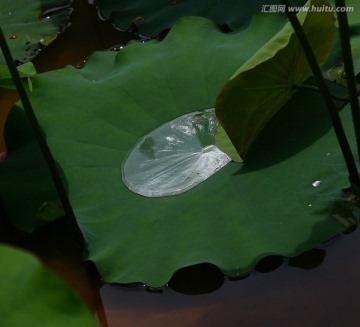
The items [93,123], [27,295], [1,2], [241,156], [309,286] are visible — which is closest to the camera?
[27,295]

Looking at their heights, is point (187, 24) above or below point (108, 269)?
above

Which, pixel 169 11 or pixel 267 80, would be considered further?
pixel 169 11

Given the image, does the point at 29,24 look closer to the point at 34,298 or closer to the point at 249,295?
the point at 249,295

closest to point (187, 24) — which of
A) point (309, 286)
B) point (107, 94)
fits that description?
point (107, 94)

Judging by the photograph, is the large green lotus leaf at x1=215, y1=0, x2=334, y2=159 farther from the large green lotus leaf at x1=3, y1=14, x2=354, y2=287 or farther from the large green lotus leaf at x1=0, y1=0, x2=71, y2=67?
the large green lotus leaf at x1=0, y1=0, x2=71, y2=67

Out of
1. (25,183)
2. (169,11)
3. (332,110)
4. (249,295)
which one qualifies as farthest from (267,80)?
(169,11)

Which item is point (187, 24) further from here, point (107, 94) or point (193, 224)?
point (193, 224)
